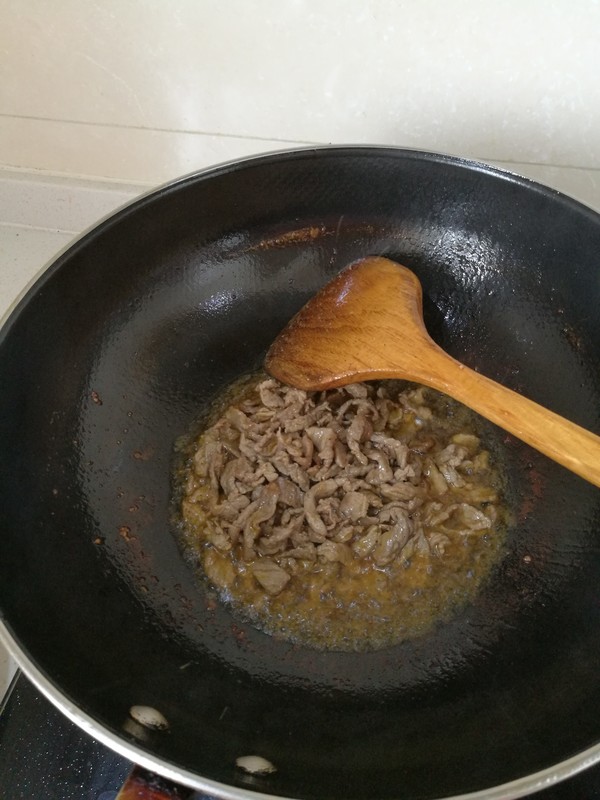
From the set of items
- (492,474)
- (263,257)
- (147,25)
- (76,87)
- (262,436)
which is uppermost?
(147,25)

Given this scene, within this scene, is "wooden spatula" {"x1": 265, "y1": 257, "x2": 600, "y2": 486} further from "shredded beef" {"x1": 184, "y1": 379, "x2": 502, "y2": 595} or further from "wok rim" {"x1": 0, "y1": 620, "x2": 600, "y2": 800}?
"wok rim" {"x1": 0, "y1": 620, "x2": 600, "y2": 800}

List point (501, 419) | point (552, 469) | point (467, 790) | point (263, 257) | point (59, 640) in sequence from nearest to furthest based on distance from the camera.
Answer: point (467, 790) → point (59, 640) → point (501, 419) → point (552, 469) → point (263, 257)

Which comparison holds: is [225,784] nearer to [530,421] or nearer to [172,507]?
[172,507]

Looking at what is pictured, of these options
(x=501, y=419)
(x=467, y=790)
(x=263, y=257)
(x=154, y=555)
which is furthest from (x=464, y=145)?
(x=467, y=790)

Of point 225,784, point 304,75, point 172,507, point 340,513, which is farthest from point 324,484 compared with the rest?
point 304,75

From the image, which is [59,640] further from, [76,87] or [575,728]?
[76,87]

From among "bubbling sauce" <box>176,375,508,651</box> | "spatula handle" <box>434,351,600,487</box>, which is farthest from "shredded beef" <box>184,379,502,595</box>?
"spatula handle" <box>434,351,600,487</box>

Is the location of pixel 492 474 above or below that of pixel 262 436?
above
